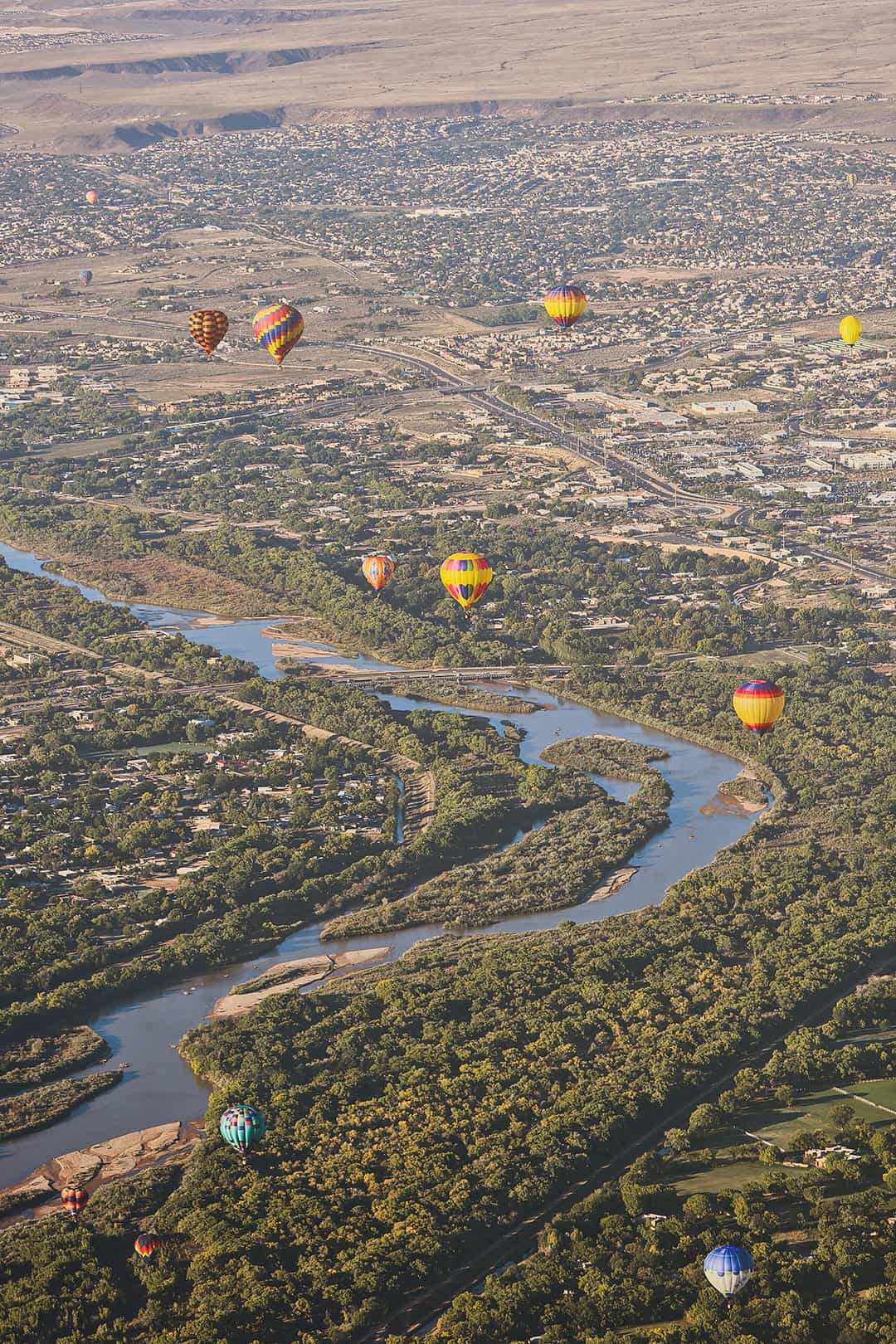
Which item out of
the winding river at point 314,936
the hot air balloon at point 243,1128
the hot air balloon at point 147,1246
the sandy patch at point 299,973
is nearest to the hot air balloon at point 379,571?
the winding river at point 314,936

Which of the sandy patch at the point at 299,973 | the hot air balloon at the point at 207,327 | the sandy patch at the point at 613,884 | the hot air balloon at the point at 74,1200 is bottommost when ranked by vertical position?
the sandy patch at the point at 613,884

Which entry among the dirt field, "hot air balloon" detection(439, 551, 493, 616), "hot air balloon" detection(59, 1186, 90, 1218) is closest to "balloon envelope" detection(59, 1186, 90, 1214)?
"hot air balloon" detection(59, 1186, 90, 1218)

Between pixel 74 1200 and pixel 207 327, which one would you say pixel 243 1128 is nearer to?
pixel 74 1200

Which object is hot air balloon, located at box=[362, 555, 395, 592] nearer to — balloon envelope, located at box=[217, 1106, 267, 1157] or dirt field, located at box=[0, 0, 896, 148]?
balloon envelope, located at box=[217, 1106, 267, 1157]

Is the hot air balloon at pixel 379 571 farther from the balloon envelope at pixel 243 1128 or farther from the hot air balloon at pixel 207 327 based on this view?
the balloon envelope at pixel 243 1128

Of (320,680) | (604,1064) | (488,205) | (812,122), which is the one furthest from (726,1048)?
(812,122)

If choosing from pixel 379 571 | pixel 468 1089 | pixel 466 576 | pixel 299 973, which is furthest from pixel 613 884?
pixel 379 571
